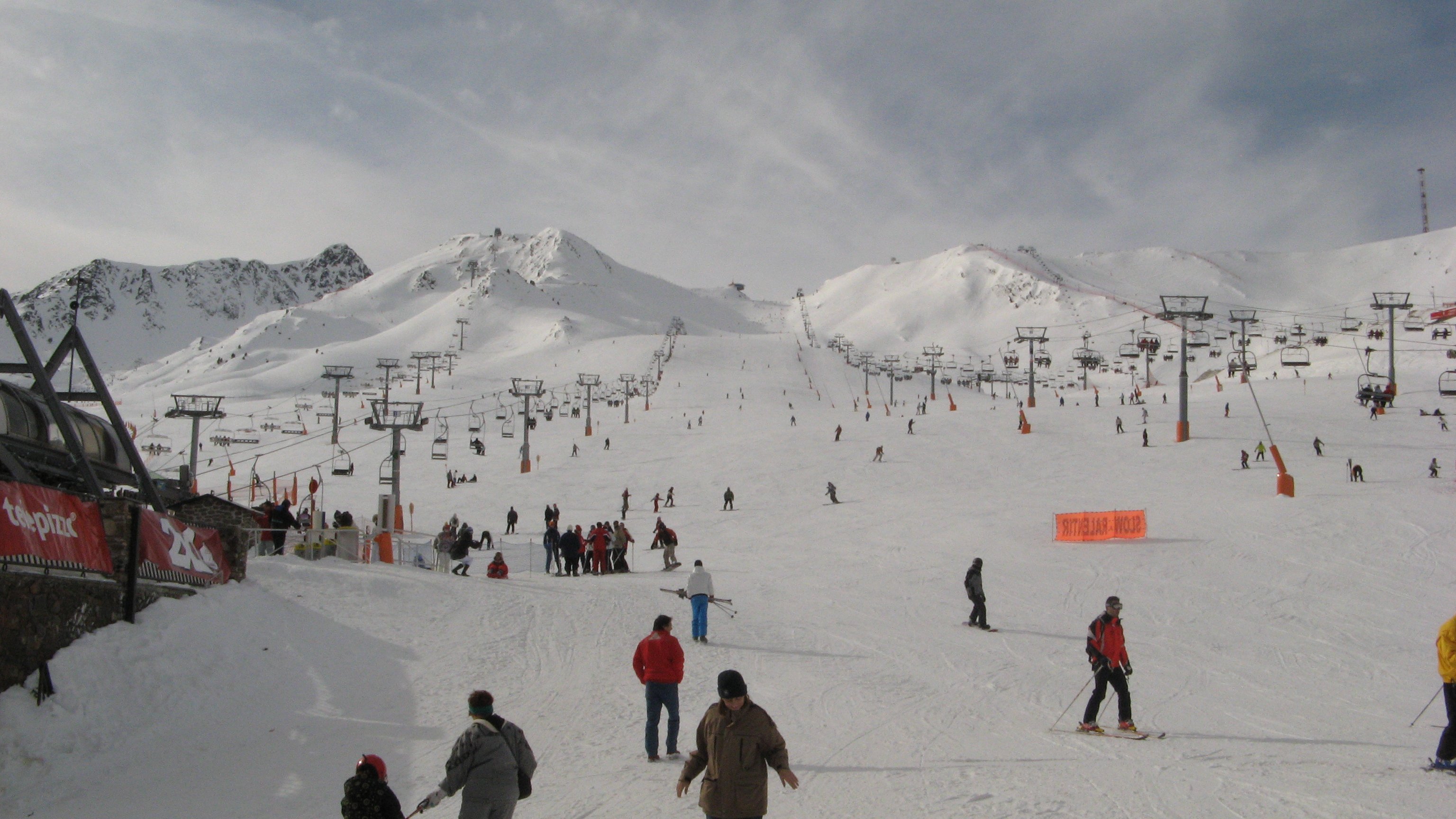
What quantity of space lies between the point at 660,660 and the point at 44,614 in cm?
543

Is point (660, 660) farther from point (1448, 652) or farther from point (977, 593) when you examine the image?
point (977, 593)

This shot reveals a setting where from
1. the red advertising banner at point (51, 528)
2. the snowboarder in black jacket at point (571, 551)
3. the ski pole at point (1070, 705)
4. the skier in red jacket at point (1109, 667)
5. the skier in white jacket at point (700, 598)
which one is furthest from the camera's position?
the snowboarder in black jacket at point (571, 551)

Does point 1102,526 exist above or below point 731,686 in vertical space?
below

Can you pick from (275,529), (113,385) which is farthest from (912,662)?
(113,385)

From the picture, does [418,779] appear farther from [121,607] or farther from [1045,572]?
[1045,572]

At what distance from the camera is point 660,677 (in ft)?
26.4

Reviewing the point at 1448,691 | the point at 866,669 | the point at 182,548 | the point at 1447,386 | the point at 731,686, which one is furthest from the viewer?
the point at 1447,386

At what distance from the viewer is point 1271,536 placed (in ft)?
78.7

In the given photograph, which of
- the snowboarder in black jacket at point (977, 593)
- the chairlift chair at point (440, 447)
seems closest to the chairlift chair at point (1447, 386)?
the snowboarder in black jacket at point (977, 593)

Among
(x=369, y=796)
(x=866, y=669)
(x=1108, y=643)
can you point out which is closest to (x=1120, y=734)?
(x=1108, y=643)

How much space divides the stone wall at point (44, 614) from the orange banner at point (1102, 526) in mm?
22750

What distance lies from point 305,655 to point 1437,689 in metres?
14.0

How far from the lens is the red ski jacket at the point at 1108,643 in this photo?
29.4 feet

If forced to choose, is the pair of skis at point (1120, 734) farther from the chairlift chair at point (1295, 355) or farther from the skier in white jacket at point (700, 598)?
the chairlift chair at point (1295, 355)
